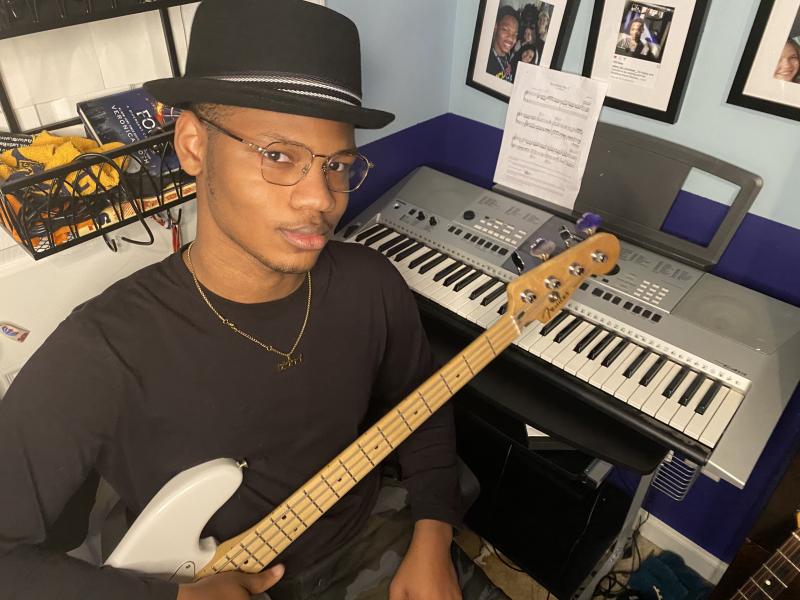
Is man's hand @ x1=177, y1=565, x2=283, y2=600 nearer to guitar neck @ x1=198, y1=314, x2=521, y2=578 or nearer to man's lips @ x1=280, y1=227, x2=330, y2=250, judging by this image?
guitar neck @ x1=198, y1=314, x2=521, y2=578

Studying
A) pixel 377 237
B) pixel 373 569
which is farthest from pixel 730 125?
pixel 373 569

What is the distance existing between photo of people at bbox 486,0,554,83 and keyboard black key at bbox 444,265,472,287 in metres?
0.59

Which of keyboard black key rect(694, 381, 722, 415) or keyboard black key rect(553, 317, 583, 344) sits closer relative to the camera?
keyboard black key rect(694, 381, 722, 415)

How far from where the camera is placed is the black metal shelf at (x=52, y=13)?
0.91 metres

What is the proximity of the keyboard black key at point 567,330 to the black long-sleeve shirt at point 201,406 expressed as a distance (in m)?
0.32

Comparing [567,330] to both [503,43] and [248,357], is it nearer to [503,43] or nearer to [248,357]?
[248,357]

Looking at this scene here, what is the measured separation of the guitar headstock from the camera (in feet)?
4.07

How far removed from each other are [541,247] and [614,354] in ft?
1.23

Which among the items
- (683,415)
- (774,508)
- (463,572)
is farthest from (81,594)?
(774,508)

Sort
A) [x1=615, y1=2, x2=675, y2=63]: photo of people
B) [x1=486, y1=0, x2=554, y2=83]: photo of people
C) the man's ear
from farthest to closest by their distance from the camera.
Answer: [x1=486, y1=0, x2=554, y2=83]: photo of people → [x1=615, y1=2, x2=675, y2=63]: photo of people → the man's ear

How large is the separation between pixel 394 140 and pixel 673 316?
99 centimetres

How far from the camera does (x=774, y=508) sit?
3.75 feet

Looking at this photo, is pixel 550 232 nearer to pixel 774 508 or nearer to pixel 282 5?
pixel 774 508

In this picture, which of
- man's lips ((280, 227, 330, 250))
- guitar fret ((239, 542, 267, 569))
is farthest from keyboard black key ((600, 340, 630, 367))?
guitar fret ((239, 542, 267, 569))
